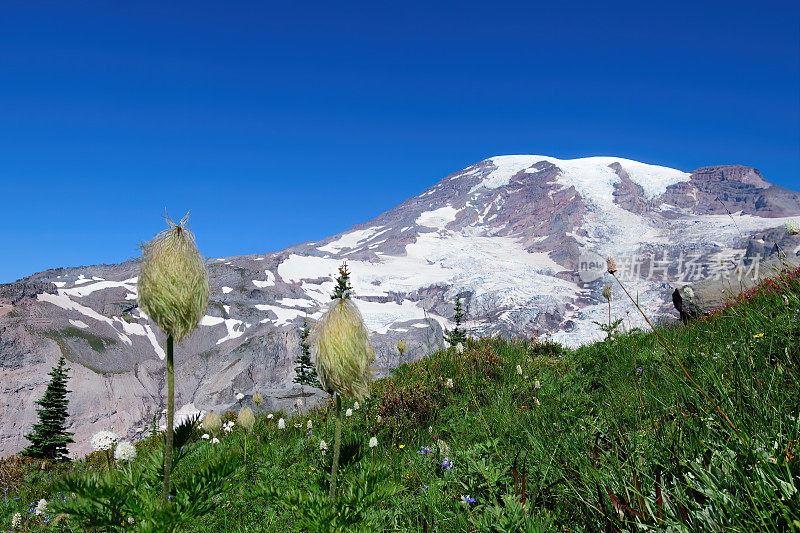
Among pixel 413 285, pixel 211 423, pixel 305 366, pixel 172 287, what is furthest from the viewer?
pixel 413 285

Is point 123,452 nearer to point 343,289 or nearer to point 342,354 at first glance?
point 343,289

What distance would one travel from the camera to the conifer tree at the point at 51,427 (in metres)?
12.5

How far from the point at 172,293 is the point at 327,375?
2.95 ft

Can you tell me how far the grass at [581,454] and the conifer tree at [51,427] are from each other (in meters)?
7.53

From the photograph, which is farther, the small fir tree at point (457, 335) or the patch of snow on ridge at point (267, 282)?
the patch of snow on ridge at point (267, 282)

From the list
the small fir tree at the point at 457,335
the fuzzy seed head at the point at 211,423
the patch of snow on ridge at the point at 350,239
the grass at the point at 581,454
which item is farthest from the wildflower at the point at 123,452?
the patch of snow on ridge at the point at 350,239

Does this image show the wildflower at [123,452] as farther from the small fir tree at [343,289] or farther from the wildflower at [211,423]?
the small fir tree at [343,289]

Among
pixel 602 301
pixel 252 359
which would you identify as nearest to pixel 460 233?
pixel 602 301

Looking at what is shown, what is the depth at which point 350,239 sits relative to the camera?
16225 cm

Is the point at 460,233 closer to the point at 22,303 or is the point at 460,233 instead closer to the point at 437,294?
the point at 437,294

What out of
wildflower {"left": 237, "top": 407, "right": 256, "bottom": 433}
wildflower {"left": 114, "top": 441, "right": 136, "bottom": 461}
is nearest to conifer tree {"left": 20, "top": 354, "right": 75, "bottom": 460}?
wildflower {"left": 237, "top": 407, "right": 256, "bottom": 433}

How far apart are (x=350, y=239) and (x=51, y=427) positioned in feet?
492

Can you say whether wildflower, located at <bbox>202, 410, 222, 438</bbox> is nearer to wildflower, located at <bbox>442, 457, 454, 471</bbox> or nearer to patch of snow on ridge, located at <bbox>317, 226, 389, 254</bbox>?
wildflower, located at <bbox>442, 457, 454, 471</bbox>

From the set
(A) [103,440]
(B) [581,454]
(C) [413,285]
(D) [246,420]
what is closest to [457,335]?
(D) [246,420]
